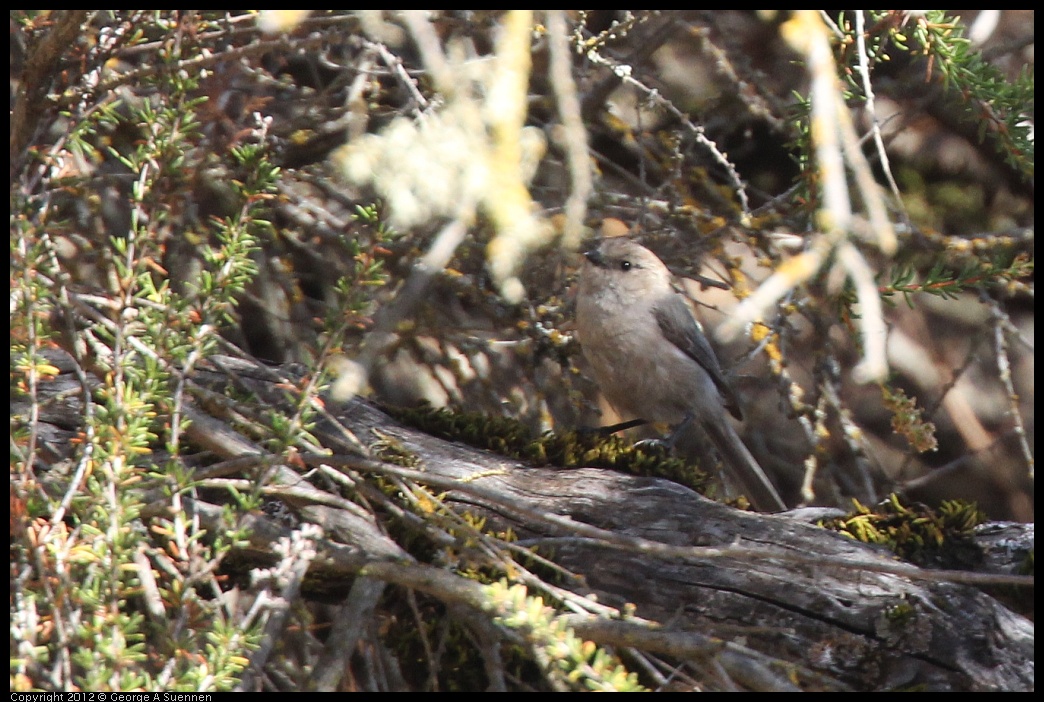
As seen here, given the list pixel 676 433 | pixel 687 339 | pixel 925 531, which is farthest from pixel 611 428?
pixel 925 531

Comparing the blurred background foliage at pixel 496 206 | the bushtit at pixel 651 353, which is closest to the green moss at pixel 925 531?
the blurred background foliage at pixel 496 206

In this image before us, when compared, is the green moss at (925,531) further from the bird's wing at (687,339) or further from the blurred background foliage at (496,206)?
the bird's wing at (687,339)

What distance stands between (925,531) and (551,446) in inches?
49.8

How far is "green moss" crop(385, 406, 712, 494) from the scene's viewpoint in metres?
3.59

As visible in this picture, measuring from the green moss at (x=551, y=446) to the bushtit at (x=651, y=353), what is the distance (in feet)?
3.37

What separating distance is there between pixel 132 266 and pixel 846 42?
211cm

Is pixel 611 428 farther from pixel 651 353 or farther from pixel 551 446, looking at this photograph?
pixel 551 446

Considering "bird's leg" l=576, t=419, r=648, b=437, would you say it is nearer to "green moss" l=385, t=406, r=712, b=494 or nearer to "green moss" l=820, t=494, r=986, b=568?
"green moss" l=385, t=406, r=712, b=494

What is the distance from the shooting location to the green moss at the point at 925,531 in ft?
10.5

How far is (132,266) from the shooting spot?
2.51 meters

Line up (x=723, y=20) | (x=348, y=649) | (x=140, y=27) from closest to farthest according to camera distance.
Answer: (x=348, y=649)
(x=140, y=27)
(x=723, y=20)

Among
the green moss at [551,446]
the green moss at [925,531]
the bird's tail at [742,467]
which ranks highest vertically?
the green moss at [551,446]

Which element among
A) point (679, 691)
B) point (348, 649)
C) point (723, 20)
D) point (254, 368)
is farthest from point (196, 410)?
point (723, 20)
